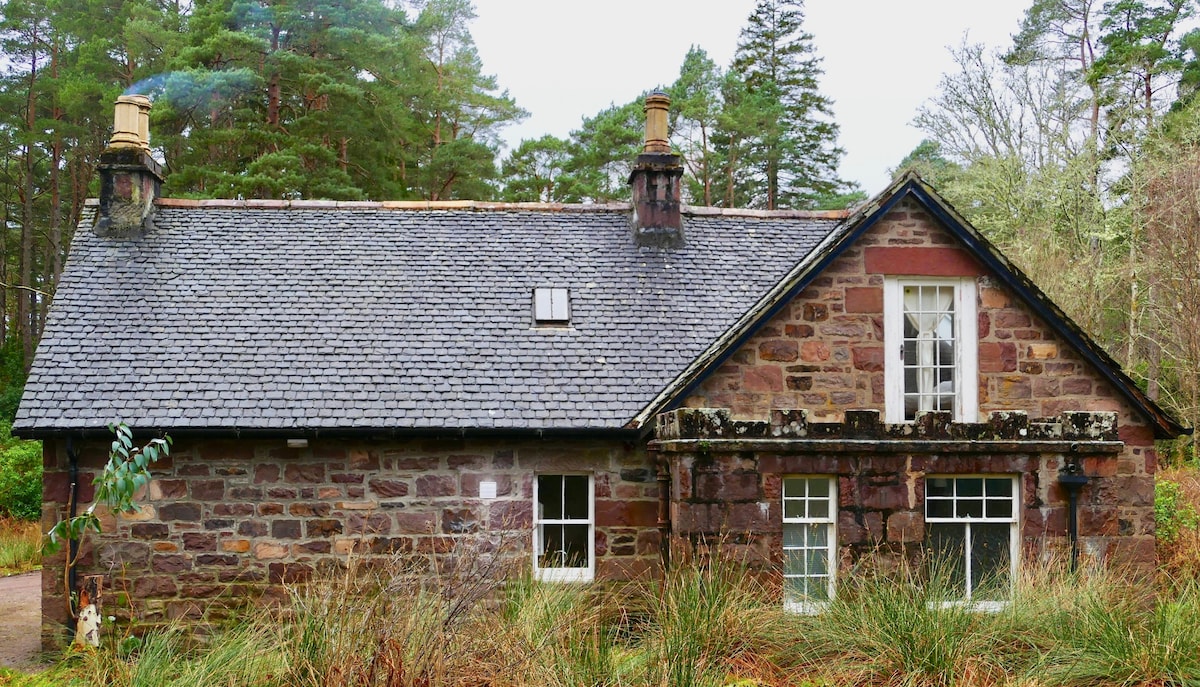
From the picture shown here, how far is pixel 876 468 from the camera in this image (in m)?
9.13

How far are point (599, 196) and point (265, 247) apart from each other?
648 inches

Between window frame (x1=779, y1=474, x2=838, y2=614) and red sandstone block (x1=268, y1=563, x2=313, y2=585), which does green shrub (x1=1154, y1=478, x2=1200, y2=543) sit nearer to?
window frame (x1=779, y1=474, x2=838, y2=614)

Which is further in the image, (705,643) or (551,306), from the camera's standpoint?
(551,306)

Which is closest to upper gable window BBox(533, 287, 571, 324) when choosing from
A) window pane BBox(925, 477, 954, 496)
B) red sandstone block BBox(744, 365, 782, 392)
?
red sandstone block BBox(744, 365, 782, 392)

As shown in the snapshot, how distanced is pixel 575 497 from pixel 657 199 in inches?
211

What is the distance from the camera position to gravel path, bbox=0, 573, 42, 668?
34.4 feet

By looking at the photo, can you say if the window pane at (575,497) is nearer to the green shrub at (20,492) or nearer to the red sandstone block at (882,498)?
the red sandstone block at (882,498)

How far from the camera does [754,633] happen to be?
23.4 feet

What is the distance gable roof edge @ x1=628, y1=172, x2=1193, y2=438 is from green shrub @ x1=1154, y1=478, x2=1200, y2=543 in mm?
2630

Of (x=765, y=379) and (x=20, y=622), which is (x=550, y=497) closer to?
(x=765, y=379)

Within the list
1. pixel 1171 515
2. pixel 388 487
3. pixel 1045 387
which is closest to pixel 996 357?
pixel 1045 387

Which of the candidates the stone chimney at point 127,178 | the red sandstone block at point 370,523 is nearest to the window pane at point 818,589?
the red sandstone block at point 370,523

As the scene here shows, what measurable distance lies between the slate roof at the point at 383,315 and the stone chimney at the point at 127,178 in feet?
1.00

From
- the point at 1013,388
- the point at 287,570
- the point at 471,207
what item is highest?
the point at 471,207
